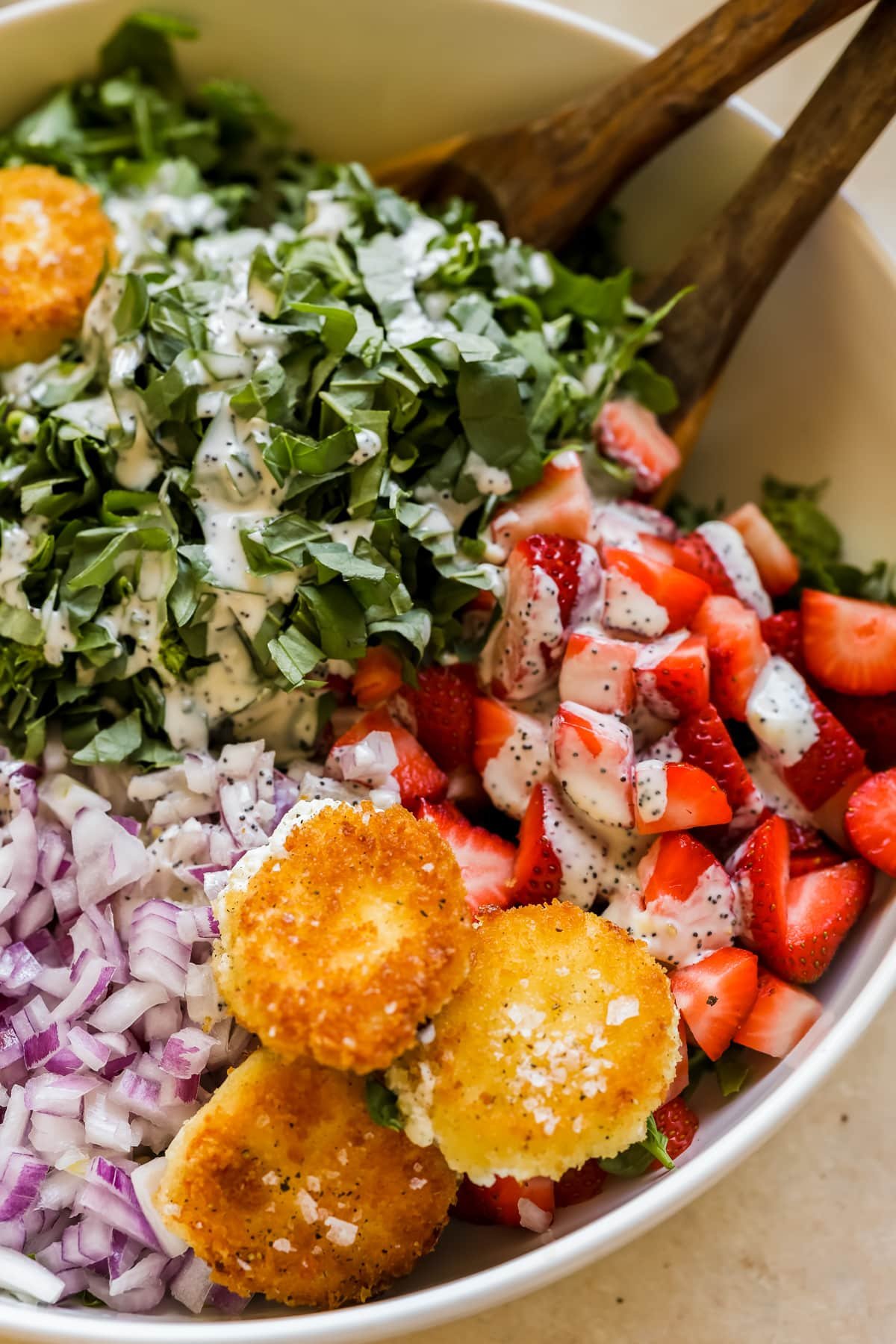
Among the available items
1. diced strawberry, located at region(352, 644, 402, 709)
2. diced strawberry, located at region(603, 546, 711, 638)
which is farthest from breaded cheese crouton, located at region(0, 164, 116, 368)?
diced strawberry, located at region(603, 546, 711, 638)

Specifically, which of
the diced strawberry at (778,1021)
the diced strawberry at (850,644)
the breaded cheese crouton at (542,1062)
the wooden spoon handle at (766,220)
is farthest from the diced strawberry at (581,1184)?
the wooden spoon handle at (766,220)

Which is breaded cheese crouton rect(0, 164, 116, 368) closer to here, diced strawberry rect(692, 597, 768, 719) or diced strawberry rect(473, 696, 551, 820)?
diced strawberry rect(473, 696, 551, 820)

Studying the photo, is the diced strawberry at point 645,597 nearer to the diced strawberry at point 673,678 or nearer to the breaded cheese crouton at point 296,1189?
the diced strawberry at point 673,678

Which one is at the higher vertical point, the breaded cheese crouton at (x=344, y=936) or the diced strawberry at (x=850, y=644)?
the diced strawberry at (x=850, y=644)

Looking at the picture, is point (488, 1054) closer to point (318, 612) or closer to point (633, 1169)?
point (633, 1169)

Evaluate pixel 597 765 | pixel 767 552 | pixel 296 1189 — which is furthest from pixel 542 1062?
pixel 767 552

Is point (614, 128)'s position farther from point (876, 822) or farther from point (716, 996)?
point (716, 996)
